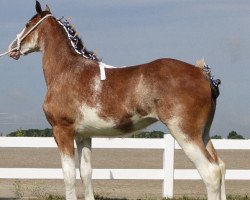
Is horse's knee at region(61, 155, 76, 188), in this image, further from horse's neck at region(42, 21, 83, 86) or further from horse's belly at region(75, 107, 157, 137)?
horse's neck at region(42, 21, 83, 86)

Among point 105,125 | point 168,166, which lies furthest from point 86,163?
point 168,166

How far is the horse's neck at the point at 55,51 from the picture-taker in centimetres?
895

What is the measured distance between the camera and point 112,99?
8.24 meters

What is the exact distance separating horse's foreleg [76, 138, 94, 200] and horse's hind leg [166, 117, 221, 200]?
5.01 ft

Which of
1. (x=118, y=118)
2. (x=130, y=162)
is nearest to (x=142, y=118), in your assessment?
(x=118, y=118)

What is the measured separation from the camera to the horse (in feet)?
25.8

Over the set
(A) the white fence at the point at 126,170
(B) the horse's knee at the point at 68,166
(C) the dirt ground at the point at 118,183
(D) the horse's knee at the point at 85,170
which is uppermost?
(B) the horse's knee at the point at 68,166

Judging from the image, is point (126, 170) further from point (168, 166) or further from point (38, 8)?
point (38, 8)

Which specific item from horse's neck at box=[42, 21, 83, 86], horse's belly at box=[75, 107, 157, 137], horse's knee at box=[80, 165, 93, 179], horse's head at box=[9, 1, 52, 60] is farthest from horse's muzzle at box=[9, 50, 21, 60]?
horse's knee at box=[80, 165, 93, 179]

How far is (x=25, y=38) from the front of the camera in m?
9.22

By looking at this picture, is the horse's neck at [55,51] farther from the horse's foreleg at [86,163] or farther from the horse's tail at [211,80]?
the horse's tail at [211,80]

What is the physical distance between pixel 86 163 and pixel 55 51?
1539 millimetres

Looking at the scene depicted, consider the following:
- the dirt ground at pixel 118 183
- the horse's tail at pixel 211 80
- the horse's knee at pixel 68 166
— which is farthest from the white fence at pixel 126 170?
the horse's tail at pixel 211 80

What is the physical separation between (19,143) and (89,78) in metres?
3.85
